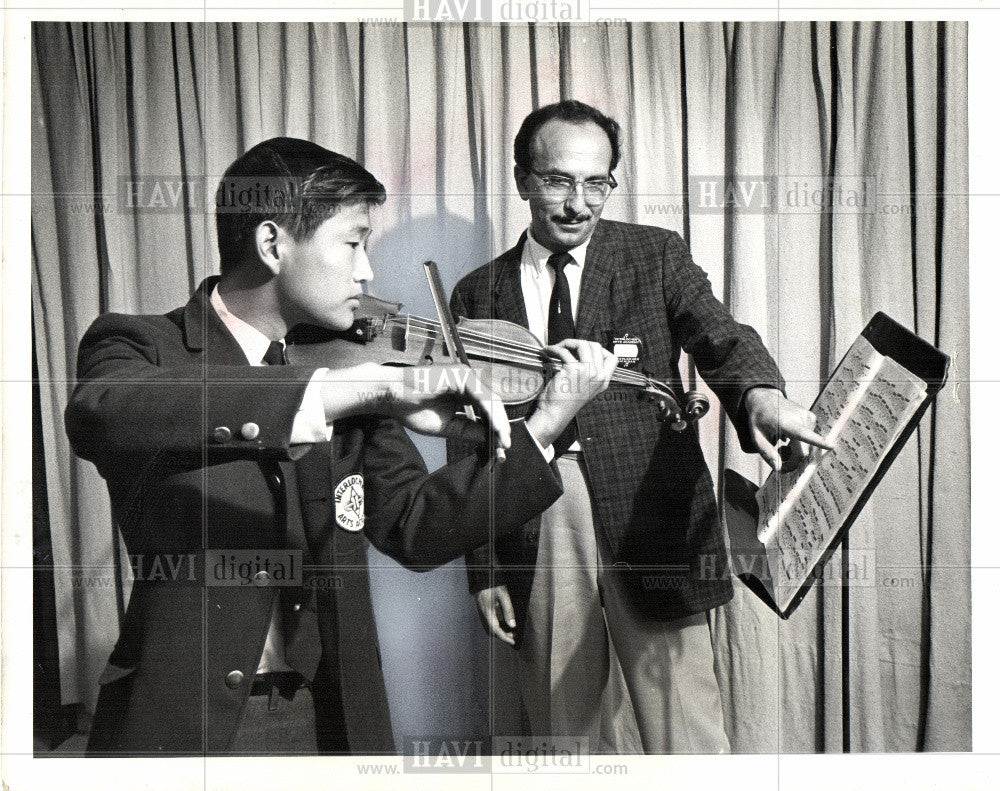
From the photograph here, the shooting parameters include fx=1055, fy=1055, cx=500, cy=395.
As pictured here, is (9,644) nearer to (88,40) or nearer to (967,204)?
(88,40)

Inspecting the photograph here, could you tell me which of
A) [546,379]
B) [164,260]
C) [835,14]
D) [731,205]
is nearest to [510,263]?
[546,379]

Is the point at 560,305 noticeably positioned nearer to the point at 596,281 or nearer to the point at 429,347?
the point at 596,281

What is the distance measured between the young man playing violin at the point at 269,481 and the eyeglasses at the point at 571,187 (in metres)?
0.56

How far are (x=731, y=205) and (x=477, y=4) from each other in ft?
4.02

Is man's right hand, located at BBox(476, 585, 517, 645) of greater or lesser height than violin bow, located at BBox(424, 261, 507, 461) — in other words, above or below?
below

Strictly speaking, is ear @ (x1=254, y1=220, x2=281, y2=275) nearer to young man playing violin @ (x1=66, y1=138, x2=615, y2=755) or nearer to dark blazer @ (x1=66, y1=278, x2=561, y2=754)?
young man playing violin @ (x1=66, y1=138, x2=615, y2=755)

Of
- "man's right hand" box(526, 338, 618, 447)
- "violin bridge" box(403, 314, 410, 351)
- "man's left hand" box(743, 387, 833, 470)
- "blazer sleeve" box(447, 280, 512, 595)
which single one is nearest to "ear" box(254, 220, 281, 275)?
"violin bridge" box(403, 314, 410, 351)

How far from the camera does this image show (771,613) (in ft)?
13.1

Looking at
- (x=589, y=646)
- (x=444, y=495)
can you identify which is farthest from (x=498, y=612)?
(x=444, y=495)

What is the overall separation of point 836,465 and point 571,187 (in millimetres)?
1419

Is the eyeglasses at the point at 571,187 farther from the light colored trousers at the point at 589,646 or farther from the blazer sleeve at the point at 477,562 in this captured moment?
the light colored trousers at the point at 589,646

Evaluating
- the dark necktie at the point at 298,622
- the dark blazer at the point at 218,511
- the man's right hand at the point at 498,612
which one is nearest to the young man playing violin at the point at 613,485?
the man's right hand at the point at 498,612

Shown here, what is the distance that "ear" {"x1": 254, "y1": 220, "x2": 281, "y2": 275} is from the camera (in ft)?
12.6

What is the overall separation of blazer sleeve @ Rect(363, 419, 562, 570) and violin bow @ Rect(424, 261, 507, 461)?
0.32 ft
